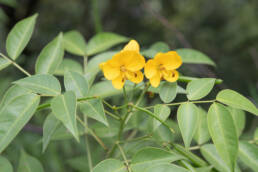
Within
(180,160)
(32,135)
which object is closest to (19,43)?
(180,160)

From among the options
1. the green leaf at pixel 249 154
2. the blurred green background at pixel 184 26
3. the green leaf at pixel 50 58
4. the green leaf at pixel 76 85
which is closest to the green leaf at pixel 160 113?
the green leaf at pixel 76 85

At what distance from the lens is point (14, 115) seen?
832 millimetres

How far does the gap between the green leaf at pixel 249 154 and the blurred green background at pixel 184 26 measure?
166cm

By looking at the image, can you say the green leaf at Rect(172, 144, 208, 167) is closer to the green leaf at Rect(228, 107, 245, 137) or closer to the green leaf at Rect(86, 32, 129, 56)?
the green leaf at Rect(228, 107, 245, 137)

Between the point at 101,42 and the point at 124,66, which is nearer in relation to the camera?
the point at 124,66

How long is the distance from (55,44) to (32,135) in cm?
91

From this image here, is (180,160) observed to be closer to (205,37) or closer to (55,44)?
(55,44)

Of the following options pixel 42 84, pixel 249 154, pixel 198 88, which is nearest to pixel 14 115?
pixel 42 84

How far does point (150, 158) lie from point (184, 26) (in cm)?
363

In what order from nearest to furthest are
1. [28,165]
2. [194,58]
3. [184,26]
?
[28,165] < [194,58] < [184,26]

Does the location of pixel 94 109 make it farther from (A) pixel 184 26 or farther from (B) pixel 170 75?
(A) pixel 184 26

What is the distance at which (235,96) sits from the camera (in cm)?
91

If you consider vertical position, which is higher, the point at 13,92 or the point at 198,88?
the point at 198,88

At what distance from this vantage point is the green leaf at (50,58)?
1.12 metres
